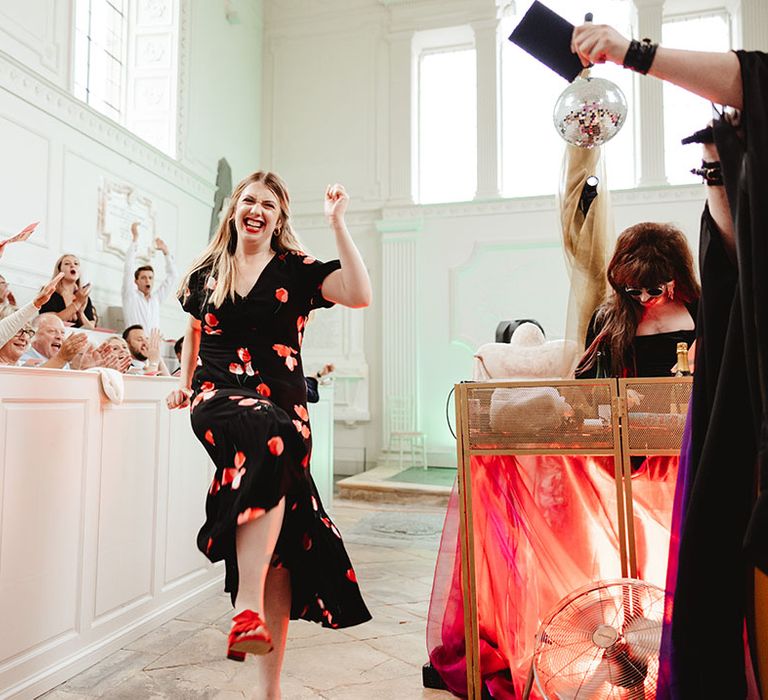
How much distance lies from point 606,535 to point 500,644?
0.52m

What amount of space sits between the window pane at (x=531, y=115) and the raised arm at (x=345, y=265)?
7685 millimetres

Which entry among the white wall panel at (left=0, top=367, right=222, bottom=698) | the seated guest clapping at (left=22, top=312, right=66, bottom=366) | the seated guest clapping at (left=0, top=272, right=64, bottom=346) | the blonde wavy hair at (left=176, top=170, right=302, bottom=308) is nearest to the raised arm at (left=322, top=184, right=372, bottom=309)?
the blonde wavy hair at (left=176, top=170, right=302, bottom=308)

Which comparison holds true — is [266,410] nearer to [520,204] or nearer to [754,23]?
[520,204]

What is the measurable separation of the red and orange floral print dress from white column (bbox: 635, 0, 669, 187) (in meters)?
Answer: 7.74

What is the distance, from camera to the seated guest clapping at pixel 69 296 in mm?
5008

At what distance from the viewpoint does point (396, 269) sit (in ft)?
30.4

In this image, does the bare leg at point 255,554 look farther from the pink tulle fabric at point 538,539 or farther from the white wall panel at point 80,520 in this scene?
the white wall panel at point 80,520

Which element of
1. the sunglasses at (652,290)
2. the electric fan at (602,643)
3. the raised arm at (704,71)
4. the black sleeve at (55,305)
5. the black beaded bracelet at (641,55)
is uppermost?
the black sleeve at (55,305)

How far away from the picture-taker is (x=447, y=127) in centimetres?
968

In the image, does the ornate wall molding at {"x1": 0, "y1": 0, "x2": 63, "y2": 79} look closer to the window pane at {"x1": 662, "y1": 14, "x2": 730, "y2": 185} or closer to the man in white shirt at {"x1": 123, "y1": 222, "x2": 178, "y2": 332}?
the man in white shirt at {"x1": 123, "y1": 222, "x2": 178, "y2": 332}

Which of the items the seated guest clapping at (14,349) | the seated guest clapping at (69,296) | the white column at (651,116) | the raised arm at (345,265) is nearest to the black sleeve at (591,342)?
the raised arm at (345,265)

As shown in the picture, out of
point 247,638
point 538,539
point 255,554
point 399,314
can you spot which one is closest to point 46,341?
point 255,554

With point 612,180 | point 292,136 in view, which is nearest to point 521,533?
point 612,180

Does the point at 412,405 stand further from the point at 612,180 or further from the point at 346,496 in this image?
the point at 612,180
